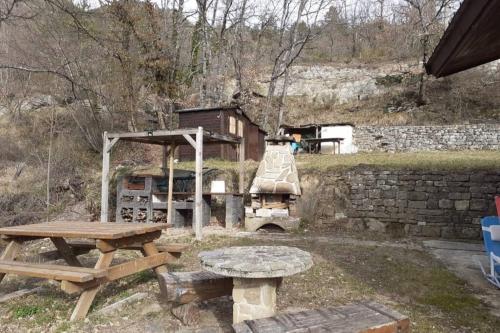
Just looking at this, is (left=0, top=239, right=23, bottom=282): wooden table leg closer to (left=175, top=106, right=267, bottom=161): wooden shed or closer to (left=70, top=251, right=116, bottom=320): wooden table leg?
(left=70, top=251, right=116, bottom=320): wooden table leg

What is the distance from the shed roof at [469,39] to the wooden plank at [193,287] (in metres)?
2.97

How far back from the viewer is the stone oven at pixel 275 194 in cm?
838

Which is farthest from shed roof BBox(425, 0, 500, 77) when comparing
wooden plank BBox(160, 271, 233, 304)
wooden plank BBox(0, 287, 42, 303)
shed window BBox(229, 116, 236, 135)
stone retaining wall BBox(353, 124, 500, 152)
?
stone retaining wall BBox(353, 124, 500, 152)

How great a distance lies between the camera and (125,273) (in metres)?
3.58

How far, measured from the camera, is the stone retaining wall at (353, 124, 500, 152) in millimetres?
15172

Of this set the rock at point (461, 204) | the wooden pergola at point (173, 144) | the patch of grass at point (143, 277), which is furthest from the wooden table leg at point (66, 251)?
the rock at point (461, 204)

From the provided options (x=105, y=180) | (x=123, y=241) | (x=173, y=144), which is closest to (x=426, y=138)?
(x=173, y=144)

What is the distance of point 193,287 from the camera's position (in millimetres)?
3236

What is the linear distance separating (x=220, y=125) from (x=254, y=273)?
438 inches

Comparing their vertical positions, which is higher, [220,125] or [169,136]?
[220,125]

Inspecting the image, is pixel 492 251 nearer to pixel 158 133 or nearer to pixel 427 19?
pixel 158 133

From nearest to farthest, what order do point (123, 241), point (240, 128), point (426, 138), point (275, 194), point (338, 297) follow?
point (123, 241) < point (338, 297) < point (275, 194) < point (240, 128) < point (426, 138)

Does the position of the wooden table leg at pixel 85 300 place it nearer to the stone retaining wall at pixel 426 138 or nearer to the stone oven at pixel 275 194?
the stone oven at pixel 275 194

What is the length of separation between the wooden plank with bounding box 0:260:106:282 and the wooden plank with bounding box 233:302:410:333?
1.50m
